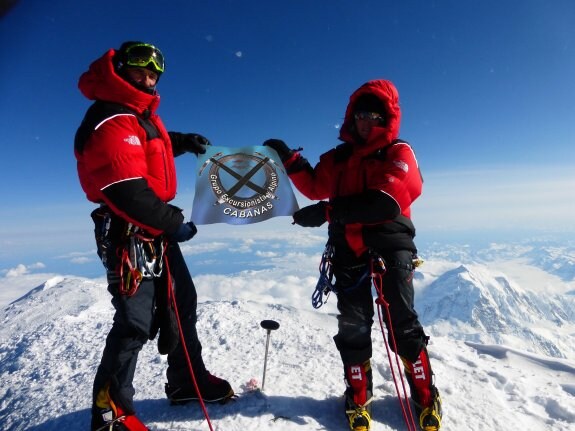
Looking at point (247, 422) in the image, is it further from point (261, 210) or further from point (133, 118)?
point (133, 118)

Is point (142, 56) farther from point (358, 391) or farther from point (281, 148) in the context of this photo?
point (358, 391)

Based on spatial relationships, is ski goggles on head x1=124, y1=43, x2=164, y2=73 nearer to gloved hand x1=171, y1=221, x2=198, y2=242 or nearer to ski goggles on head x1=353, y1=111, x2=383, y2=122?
gloved hand x1=171, y1=221, x2=198, y2=242

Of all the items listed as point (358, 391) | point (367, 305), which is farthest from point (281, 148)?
point (358, 391)

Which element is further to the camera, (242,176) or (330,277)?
(242,176)

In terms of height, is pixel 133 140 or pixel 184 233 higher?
pixel 133 140

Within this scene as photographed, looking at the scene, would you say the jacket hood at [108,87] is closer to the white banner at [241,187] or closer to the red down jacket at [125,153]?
the red down jacket at [125,153]

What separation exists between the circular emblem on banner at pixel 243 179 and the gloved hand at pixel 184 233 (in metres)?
0.66

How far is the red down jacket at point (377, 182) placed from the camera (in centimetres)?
315

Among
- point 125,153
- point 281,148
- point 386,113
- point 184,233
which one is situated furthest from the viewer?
point 281,148

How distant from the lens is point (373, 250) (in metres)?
3.39

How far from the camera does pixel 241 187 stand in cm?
390

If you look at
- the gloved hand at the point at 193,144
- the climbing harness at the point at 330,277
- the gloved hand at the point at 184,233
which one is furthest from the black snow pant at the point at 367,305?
the gloved hand at the point at 193,144

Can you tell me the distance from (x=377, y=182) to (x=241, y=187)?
1615 mm

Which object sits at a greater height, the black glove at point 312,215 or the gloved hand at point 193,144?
the gloved hand at point 193,144
